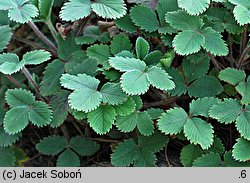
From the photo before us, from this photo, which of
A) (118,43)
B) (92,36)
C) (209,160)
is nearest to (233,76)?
(209,160)

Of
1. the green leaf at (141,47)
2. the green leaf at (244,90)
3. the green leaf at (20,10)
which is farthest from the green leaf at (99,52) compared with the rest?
the green leaf at (244,90)

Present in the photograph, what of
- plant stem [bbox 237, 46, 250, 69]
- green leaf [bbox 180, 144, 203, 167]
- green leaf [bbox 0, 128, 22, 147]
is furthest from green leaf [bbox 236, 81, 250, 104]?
green leaf [bbox 0, 128, 22, 147]

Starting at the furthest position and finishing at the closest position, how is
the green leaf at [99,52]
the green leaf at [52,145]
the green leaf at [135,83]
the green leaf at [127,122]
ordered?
the green leaf at [52,145] → the green leaf at [99,52] → the green leaf at [127,122] → the green leaf at [135,83]

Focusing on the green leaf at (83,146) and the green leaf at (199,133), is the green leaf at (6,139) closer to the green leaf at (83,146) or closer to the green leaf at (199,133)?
the green leaf at (83,146)

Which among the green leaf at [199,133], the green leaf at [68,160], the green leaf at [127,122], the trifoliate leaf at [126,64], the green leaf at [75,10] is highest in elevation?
the green leaf at [75,10]

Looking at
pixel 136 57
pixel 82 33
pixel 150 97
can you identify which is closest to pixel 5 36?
pixel 82 33
